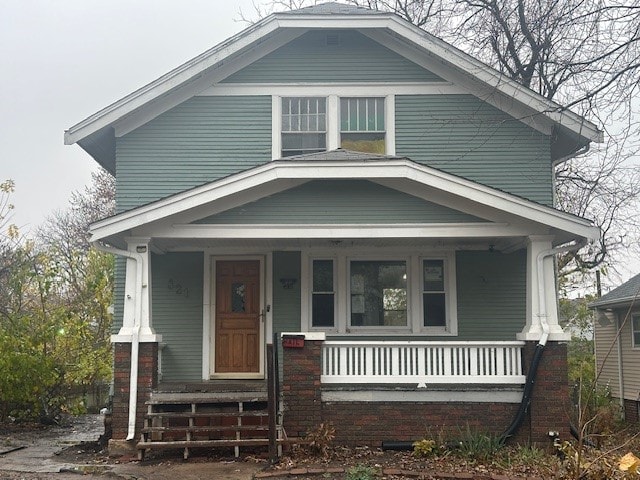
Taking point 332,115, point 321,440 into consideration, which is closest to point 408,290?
point 332,115

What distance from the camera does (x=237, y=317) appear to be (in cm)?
1172

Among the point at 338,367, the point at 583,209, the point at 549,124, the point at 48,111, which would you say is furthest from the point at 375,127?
the point at 48,111

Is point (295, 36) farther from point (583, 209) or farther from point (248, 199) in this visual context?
point (583, 209)

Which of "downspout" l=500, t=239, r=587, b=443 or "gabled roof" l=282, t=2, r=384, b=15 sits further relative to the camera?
"gabled roof" l=282, t=2, r=384, b=15

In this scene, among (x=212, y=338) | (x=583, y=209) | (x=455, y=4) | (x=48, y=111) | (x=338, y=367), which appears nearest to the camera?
(x=338, y=367)

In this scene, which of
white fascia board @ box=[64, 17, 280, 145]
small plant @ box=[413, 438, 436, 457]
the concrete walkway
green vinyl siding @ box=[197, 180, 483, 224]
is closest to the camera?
the concrete walkway

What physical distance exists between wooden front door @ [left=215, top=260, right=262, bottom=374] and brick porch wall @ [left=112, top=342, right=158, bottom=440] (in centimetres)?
198

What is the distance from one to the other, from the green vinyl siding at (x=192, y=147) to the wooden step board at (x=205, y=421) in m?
3.61

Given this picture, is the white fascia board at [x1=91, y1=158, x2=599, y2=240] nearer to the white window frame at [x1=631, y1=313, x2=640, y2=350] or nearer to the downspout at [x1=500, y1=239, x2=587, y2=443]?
the downspout at [x1=500, y1=239, x2=587, y2=443]

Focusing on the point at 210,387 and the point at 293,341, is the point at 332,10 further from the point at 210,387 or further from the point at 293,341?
the point at 210,387

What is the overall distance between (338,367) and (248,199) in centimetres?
268

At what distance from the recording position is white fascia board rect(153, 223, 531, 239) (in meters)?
9.88

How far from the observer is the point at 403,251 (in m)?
11.7

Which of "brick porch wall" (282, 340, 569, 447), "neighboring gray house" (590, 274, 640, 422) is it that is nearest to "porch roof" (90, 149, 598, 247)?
"brick porch wall" (282, 340, 569, 447)
